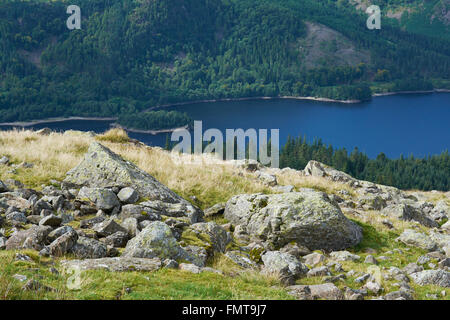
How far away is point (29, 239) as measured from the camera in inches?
423

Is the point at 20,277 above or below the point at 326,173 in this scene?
above

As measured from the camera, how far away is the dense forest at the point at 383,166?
522 ft

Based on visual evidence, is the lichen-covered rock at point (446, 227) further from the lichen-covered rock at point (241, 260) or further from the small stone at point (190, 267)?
the small stone at point (190, 267)

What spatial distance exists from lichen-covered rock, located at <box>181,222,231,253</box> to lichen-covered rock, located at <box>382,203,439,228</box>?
13.3 m

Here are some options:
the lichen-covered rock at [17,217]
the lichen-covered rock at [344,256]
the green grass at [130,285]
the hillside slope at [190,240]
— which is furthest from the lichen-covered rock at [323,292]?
the lichen-covered rock at [17,217]

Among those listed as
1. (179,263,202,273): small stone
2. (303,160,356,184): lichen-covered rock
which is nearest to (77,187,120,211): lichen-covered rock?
(179,263,202,273): small stone

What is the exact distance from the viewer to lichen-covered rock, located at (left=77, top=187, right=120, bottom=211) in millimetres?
14945

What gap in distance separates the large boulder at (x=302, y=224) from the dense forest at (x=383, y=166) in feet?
476

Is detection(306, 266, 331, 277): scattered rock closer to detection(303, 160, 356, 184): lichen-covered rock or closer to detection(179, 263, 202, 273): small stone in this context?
detection(179, 263, 202, 273): small stone

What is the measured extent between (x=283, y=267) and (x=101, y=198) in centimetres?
692

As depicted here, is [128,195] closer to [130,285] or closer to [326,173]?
[130,285]

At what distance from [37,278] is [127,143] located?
23902mm

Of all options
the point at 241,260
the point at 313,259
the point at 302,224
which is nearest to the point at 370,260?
the point at 313,259
